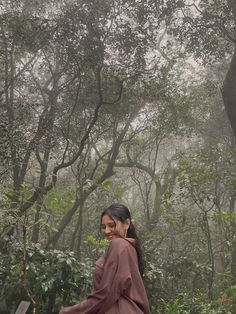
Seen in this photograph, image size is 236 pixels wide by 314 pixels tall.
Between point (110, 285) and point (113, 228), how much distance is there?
47cm

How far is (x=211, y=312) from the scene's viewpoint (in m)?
7.16

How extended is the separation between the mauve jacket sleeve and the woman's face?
24 cm

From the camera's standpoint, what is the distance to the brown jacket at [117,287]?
2.60 metres

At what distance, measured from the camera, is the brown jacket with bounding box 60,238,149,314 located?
2604mm

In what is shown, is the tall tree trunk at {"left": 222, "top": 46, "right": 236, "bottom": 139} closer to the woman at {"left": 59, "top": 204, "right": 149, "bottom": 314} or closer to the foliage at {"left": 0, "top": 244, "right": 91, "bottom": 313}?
the foliage at {"left": 0, "top": 244, "right": 91, "bottom": 313}

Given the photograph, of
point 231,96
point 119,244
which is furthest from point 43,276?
point 231,96

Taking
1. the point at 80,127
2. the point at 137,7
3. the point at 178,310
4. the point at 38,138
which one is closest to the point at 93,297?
the point at 178,310

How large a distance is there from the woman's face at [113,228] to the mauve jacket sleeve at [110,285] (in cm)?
24

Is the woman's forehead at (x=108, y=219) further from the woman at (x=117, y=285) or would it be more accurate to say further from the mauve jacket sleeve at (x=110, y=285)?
the mauve jacket sleeve at (x=110, y=285)

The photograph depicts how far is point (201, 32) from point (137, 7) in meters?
1.89

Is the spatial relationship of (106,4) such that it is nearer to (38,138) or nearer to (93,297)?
(38,138)

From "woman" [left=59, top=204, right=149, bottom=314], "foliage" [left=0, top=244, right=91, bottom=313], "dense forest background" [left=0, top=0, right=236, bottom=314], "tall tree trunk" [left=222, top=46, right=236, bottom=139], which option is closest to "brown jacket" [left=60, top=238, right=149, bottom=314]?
"woman" [left=59, top=204, right=149, bottom=314]

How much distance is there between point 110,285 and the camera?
8.57 ft

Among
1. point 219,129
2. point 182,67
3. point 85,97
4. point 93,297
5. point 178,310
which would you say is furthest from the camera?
point 219,129
